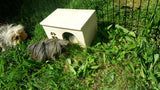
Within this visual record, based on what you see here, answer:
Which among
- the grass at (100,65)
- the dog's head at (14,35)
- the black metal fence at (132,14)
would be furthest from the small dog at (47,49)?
the black metal fence at (132,14)

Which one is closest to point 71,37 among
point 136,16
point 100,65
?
point 100,65

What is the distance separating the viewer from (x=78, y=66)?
6.13ft

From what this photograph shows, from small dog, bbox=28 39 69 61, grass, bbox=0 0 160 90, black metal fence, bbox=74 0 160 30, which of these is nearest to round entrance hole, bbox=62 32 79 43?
grass, bbox=0 0 160 90

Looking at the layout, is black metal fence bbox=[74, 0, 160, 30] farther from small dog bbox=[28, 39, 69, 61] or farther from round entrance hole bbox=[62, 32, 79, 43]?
small dog bbox=[28, 39, 69, 61]

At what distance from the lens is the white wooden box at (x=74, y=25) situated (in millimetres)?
1819

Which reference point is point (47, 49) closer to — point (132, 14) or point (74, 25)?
point (74, 25)

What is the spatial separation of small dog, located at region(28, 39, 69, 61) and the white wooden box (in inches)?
7.1

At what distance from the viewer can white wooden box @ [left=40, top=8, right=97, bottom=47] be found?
182 centimetres

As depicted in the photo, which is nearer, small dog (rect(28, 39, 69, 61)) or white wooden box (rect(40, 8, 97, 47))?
white wooden box (rect(40, 8, 97, 47))

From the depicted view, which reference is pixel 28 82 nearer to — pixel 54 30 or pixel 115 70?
pixel 54 30

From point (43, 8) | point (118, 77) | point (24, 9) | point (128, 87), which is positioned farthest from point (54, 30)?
point (24, 9)

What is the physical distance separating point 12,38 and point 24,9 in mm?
1415

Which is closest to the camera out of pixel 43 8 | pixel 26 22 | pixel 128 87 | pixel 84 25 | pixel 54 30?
pixel 128 87

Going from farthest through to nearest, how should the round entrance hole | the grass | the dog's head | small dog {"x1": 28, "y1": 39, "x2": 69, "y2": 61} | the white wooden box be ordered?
the dog's head, the round entrance hole, small dog {"x1": 28, "y1": 39, "x2": 69, "y2": 61}, the white wooden box, the grass
